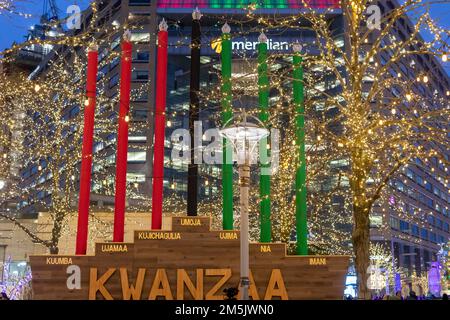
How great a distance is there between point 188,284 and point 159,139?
187 inches

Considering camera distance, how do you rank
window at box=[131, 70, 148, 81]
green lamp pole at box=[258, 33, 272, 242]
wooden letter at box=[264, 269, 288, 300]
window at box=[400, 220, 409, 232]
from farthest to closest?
window at box=[400, 220, 409, 232]
window at box=[131, 70, 148, 81]
green lamp pole at box=[258, 33, 272, 242]
wooden letter at box=[264, 269, 288, 300]

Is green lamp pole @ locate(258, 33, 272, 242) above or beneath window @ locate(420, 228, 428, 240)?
beneath

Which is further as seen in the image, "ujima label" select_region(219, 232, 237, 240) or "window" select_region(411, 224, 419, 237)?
"window" select_region(411, 224, 419, 237)

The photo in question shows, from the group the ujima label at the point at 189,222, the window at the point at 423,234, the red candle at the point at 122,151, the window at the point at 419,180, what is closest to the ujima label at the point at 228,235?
the ujima label at the point at 189,222

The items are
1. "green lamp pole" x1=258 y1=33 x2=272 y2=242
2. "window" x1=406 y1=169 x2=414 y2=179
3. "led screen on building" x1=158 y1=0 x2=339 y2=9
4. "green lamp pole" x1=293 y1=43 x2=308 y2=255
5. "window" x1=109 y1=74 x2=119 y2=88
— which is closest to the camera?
"green lamp pole" x1=293 y1=43 x2=308 y2=255

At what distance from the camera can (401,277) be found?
81875mm

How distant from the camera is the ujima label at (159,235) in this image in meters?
15.7

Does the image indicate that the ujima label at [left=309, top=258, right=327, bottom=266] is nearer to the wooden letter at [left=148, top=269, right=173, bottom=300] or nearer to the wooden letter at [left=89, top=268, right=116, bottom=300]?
the wooden letter at [left=148, top=269, right=173, bottom=300]

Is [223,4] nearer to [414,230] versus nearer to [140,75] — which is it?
[140,75]

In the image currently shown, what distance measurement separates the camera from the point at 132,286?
607 inches

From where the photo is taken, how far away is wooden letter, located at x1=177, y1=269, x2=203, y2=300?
50.0 feet

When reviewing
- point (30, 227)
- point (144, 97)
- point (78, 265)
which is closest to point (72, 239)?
point (78, 265)

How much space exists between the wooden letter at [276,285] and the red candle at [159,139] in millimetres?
→ 3917

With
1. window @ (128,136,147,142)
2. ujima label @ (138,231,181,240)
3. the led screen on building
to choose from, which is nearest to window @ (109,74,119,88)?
window @ (128,136,147,142)
